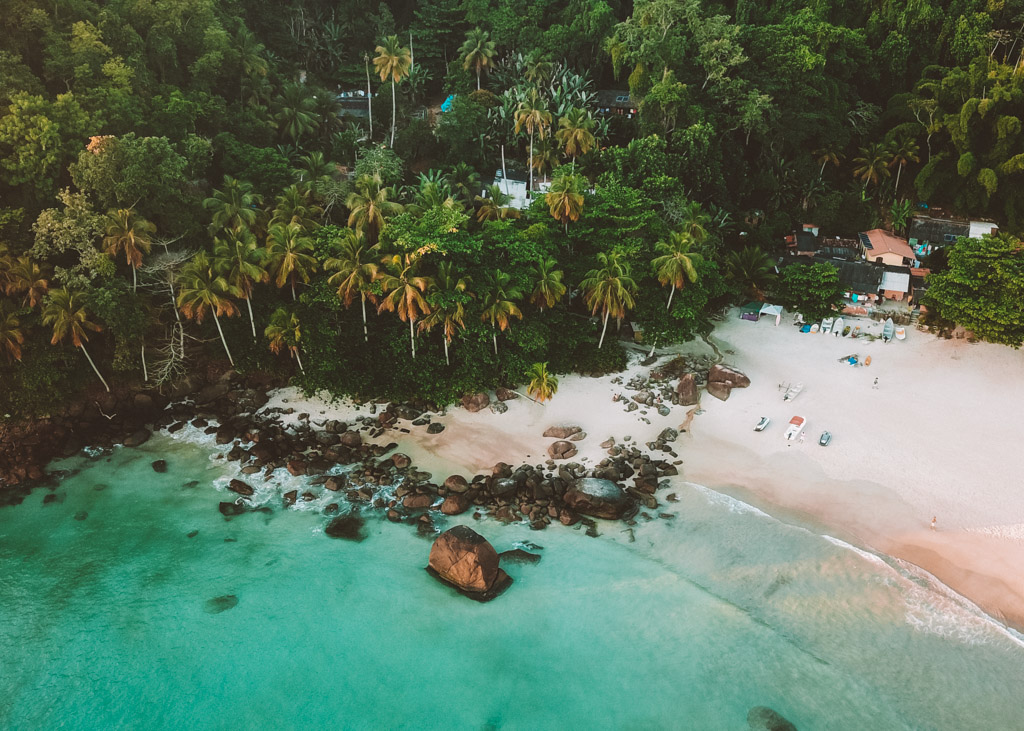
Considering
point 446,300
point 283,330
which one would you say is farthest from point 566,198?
point 283,330

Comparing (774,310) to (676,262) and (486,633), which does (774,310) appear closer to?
(676,262)

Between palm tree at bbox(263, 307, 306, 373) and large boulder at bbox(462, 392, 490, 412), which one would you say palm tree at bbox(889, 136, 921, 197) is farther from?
palm tree at bbox(263, 307, 306, 373)

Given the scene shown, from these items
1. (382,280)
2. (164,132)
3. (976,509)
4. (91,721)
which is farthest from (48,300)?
(976,509)

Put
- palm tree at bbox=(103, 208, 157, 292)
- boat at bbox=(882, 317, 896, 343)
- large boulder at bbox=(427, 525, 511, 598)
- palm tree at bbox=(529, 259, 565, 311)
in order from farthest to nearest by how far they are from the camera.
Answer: boat at bbox=(882, 317, 896, 343) → palm tree at bbox=(529, 259, 565, 311) → palm tree at bbox=(103, 208, 157, 292) → large boulder at bbox=(427, 525, 511, 598)

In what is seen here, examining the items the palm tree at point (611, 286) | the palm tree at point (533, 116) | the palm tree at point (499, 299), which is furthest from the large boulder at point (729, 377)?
the palm tree at point (533, 116)

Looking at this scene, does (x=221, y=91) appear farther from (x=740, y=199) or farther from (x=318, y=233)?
(x=740, y=199)

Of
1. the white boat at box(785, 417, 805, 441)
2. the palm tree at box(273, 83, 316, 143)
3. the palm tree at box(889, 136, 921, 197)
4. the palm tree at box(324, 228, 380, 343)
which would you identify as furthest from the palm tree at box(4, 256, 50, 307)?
the palm tree at box(889, 136, 921, 197)

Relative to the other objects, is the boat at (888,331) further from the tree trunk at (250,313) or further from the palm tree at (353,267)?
the tree trunk at (250,313)
